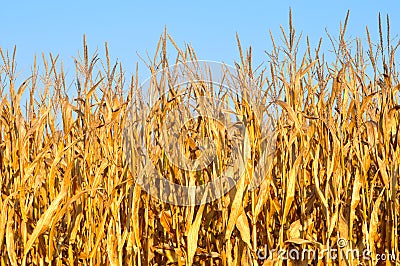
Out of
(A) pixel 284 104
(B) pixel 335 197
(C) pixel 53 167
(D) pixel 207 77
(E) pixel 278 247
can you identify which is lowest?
(E) pixel 278 247

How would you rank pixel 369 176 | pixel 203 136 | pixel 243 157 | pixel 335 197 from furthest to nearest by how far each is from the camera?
pixel 369 176 < pixel 203 136 < pixel 335 197 < pixel 243 157

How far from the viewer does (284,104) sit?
2.49m

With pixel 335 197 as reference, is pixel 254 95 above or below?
above

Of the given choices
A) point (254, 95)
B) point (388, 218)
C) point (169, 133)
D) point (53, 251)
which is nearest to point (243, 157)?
point (254, 95)

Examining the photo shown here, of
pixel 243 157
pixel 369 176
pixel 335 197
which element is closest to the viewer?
pixel 243 157

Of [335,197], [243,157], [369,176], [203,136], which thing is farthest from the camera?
[369,176]

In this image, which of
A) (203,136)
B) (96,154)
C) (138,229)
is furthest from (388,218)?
(96,154)

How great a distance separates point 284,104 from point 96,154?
0.88 m

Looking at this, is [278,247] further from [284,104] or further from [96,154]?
[96,154]

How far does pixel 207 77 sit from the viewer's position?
2.74 meters

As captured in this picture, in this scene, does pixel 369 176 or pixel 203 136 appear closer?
pixel 203 136

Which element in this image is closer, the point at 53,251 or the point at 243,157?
the point at 243,157

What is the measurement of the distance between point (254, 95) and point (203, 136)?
0.38 metres

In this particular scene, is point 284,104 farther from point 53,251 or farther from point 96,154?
point 53,251
